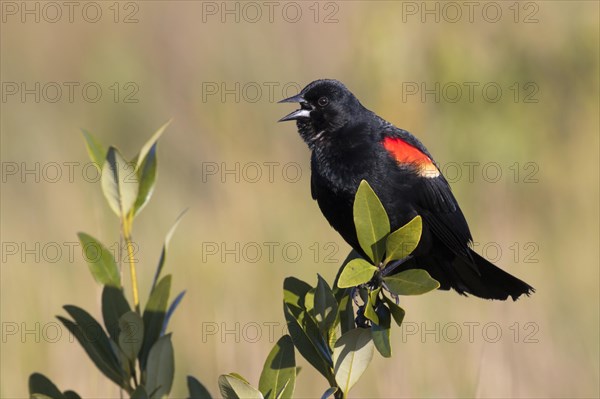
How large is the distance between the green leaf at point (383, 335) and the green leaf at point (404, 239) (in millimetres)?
141

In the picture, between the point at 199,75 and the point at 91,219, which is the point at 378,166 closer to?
the point at 91,219

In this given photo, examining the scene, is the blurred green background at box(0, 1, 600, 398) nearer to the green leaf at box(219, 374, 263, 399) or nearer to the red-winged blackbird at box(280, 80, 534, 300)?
the red-winged blackbird at box(280, 80, 534, 300)

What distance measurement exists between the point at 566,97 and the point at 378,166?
9.06ft

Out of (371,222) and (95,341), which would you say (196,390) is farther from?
(371,222)

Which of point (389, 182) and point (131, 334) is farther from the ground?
point (389, 182)

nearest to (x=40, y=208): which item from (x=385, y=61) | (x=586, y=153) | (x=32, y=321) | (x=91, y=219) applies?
(x=91, y=219)

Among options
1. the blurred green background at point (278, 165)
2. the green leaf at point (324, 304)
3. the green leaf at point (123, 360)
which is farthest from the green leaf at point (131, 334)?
the blurred green background at point (278, 165)

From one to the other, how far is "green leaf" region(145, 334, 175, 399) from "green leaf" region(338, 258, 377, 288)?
33 cm

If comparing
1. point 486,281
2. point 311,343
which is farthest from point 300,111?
point 311,343

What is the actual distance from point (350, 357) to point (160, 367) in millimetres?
338

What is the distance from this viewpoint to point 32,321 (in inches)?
136

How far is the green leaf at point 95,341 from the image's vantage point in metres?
1.51

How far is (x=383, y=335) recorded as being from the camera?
1.66 meters

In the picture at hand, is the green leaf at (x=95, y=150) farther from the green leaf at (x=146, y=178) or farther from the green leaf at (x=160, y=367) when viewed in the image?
the green leaf at (x=160, y=367)
